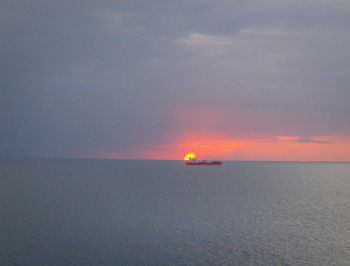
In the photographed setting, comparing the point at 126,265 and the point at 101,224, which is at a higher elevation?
the point at 101,224

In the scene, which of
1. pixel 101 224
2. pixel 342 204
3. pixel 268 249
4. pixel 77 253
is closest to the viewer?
pixel 77 253

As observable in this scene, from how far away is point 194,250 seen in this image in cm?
3097

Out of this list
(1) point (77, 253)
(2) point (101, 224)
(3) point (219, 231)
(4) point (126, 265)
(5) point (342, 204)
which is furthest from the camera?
(5) point (342, 204)

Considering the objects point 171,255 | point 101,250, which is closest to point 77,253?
point 101,250

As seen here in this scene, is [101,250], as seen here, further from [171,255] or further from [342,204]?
[342,204]

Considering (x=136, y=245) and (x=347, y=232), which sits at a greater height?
(x=136, y=245)

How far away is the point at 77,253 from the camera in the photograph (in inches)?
1157

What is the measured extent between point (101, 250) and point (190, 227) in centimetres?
1353

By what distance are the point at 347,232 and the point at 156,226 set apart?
23.0m

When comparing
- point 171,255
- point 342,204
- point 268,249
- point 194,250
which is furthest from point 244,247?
point 342,204

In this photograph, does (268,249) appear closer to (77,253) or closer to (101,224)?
(77,253)

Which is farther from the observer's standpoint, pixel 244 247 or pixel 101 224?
pixel 101 224

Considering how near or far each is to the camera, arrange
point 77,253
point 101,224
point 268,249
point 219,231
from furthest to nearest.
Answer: point 101,224 → point 219,231 → point 268,249 → point 77,253

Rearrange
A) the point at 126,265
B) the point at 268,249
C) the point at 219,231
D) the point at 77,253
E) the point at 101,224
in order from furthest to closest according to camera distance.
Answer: the point at 101,224
the point at 219,231
the point at 268,249
the point at 77,253
the point at 126,265
